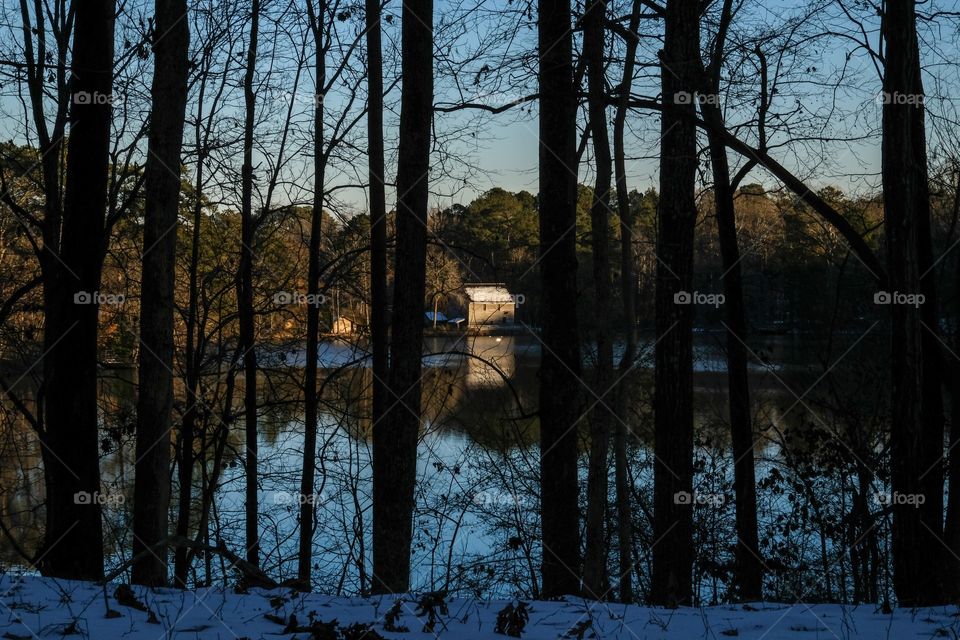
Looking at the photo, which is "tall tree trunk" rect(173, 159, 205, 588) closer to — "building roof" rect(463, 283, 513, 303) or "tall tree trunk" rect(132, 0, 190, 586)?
"building roof" rect(463, 283, 513, 303)

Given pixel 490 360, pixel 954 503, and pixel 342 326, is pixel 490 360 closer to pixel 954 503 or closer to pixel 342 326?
pixel 342 326

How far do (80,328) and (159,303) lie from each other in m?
0.94

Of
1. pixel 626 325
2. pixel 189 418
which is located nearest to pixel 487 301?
pixel 626 325

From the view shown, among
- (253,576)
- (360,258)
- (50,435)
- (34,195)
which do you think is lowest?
(253,576)

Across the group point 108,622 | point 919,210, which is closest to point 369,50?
point 919,210

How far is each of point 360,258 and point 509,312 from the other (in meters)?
4.00

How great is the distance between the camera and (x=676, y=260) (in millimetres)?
7695

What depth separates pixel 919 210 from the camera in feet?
29.5

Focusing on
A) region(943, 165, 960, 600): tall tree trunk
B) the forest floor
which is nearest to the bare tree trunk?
the forest floor

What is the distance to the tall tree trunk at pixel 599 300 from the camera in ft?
29.6

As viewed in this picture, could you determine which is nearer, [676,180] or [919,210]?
[676,180]

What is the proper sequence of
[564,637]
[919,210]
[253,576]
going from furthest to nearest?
[919,210], [253,576], [564,637]

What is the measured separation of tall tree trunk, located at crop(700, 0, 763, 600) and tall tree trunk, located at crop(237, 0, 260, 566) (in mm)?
6613

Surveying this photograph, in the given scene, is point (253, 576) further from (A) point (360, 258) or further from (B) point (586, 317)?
(B) point (586, 317)
